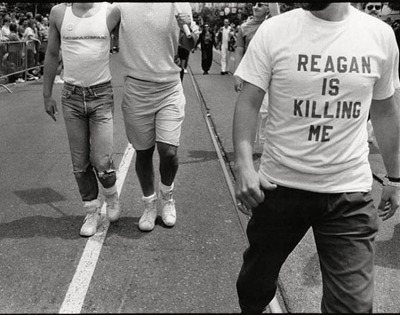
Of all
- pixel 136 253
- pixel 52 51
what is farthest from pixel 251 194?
pixel 52 51

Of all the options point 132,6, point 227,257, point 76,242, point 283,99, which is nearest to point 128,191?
point 76,242

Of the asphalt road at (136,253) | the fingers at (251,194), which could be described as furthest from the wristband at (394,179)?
the asphalt road at (136,253)

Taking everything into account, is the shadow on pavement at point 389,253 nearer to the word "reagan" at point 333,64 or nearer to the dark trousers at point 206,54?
the word "reagan" at point 333,64

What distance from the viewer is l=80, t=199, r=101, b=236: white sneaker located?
3951 mm

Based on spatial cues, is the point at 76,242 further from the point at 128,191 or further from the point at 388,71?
the point at 388,71

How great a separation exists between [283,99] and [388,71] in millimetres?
448

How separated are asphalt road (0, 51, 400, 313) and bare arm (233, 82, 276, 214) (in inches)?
37.7

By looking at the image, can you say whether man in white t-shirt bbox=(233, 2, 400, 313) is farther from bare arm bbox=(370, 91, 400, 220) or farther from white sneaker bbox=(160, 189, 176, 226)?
white sneaker bbox=(160, 189, 176, 226)

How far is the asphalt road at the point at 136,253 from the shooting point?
3031mm

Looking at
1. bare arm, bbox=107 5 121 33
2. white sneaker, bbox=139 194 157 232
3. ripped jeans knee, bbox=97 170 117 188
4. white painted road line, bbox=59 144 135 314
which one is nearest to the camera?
white painted road line, bbox=59 144 135 314

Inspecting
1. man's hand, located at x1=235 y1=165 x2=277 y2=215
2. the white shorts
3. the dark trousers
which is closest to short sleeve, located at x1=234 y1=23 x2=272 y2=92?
man's hand, located at x1=235 y1=165 x2=277 y2=215

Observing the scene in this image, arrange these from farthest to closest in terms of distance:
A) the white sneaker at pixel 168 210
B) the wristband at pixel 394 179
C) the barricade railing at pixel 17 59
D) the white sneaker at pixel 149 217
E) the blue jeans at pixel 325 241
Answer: the barricade railing at pixel 17 59
the white sneaker at pixel 168 210
the white sneaker at pixel 149 217
the wristband at pixel 394 179
the blue jeans at pixel 325 241

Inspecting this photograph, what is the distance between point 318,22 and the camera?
198 cm

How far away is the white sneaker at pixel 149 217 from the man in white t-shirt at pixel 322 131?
6.40 feet
